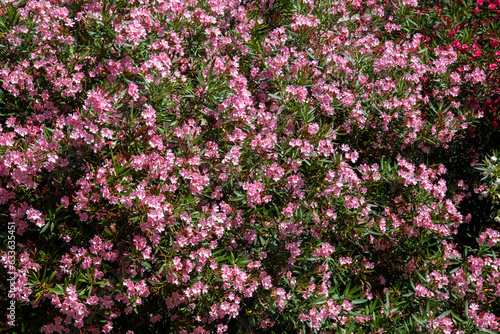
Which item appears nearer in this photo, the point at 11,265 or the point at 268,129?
the point at 11,265

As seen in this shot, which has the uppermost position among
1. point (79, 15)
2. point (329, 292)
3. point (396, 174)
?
point (79, 15)

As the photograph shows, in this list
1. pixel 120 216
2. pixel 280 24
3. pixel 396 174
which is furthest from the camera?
pixel 280 24

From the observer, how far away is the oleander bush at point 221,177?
10.2ft

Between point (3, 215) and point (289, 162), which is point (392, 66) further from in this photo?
point (3, 215)

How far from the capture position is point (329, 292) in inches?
140

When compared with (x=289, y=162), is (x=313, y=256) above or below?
below

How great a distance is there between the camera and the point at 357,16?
5.06m

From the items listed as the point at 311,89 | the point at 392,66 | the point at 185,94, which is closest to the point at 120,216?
the point at 185,94

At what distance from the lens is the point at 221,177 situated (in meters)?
3.38

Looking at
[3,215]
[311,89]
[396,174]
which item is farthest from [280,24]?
[3,215]

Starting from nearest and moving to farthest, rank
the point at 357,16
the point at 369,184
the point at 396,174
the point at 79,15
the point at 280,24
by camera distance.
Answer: the point at 79,15 < the point at 369,184 < the point at 396,174 < the point at 280,24 < the point at 357,16

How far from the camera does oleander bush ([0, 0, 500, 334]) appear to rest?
3.11 meters

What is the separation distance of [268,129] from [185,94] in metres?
0.70

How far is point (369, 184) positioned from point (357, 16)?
2142 millimetres
